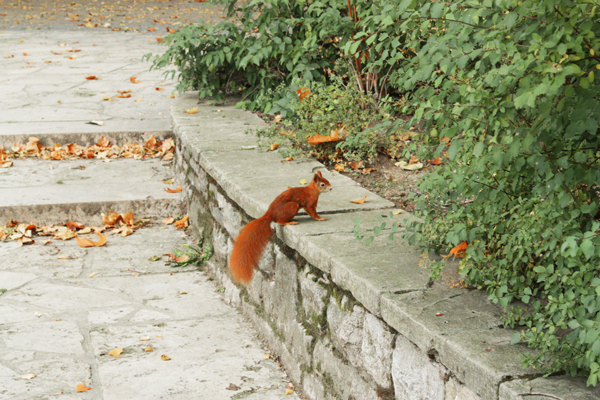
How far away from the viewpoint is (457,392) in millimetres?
1844

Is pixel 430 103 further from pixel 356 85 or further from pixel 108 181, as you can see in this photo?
pixel 108 181

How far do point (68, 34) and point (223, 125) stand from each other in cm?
736

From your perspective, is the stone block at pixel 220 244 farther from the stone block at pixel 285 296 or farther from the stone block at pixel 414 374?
the stone block at pixel 414 374

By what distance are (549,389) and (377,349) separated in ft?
2.47

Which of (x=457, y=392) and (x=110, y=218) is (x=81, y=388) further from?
(x=110, y=218)

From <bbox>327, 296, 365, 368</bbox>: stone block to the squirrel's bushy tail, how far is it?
58 cm

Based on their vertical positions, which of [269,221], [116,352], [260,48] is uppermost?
[260,48]

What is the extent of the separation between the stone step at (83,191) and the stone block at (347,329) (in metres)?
2.67

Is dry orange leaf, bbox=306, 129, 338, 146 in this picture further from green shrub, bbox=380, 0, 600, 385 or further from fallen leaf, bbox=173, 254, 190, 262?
green shrub, bbox=380, 0, 600, 385

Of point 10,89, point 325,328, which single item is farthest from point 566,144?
point 10,89

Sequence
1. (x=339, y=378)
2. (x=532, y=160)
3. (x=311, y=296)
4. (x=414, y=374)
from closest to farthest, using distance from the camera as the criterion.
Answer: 1. (x=532, y=160)
2. (x=414, y=374)
3. (x=339, y=378)
4. (x=311, y=296)

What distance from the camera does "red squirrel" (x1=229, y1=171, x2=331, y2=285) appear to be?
2.98m

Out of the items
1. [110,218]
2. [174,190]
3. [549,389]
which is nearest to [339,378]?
[549,389]

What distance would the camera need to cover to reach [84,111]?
6.46 metres
